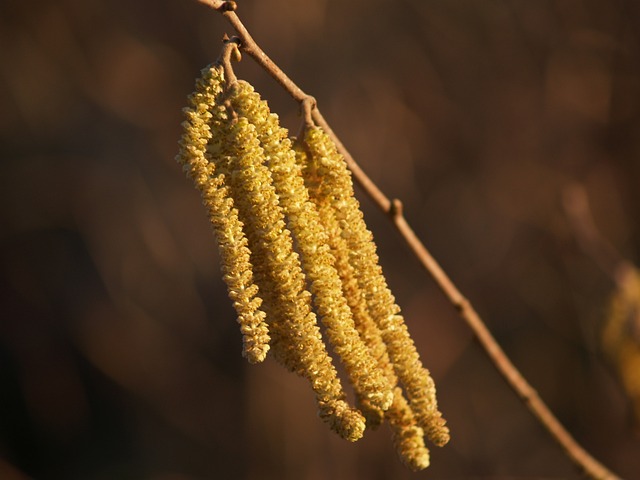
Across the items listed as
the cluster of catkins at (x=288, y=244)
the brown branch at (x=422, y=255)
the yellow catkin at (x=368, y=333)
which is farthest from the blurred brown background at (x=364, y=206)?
the cluster of catkins at (x=288, y=244)

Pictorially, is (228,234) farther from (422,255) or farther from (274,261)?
(422,255)

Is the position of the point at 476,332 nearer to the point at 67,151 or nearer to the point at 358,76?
the point at 358,76

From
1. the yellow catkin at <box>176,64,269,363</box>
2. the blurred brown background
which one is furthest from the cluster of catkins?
the blurred brown background

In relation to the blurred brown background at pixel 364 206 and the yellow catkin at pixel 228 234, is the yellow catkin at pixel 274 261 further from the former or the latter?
the blurred brown background at pixel 364 206

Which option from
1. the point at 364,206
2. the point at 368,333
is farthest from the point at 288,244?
the point at 364,206

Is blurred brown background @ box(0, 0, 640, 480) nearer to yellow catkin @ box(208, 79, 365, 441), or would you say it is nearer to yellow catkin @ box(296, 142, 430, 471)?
yellow catkin @ box(296, 142, 430, 471)

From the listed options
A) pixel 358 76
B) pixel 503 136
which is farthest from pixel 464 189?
pixel 358 76

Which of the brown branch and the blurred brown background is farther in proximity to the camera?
the blurred brown background
